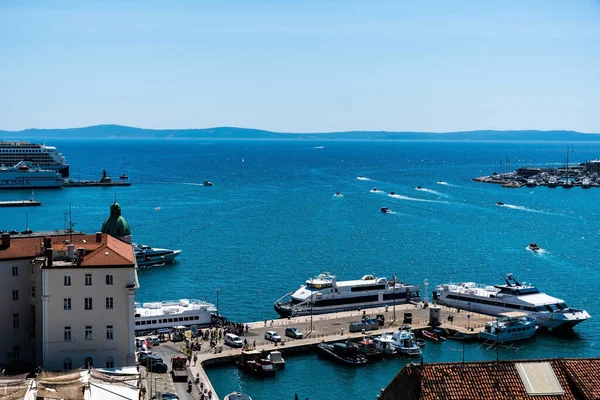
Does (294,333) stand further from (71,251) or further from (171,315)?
(71,251)

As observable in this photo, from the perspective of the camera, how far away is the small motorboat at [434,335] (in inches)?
2493

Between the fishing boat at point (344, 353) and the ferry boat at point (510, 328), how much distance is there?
1143 cm

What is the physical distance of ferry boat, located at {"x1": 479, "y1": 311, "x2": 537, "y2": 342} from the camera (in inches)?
2509

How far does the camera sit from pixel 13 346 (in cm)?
4459

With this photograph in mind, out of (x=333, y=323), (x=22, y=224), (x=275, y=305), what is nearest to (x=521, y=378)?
(x=333, y=323)

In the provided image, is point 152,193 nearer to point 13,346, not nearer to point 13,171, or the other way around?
point 13,171

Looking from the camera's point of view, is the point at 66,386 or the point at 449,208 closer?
the point at 66,386

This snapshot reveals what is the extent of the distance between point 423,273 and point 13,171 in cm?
13289

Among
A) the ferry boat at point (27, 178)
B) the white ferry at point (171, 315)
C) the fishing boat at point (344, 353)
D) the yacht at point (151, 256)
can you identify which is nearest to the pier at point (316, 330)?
the fishing boat at point (344, 353)

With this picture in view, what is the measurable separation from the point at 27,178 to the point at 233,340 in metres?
149

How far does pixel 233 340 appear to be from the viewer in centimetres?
5916

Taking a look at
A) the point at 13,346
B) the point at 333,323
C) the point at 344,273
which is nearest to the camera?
the point at 13,346

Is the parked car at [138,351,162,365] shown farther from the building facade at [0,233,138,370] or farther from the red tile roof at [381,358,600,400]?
the red tile roof at [381,358,600,400]

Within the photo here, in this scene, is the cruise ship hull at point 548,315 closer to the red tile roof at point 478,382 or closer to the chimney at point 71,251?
the chimney at point 71,251
